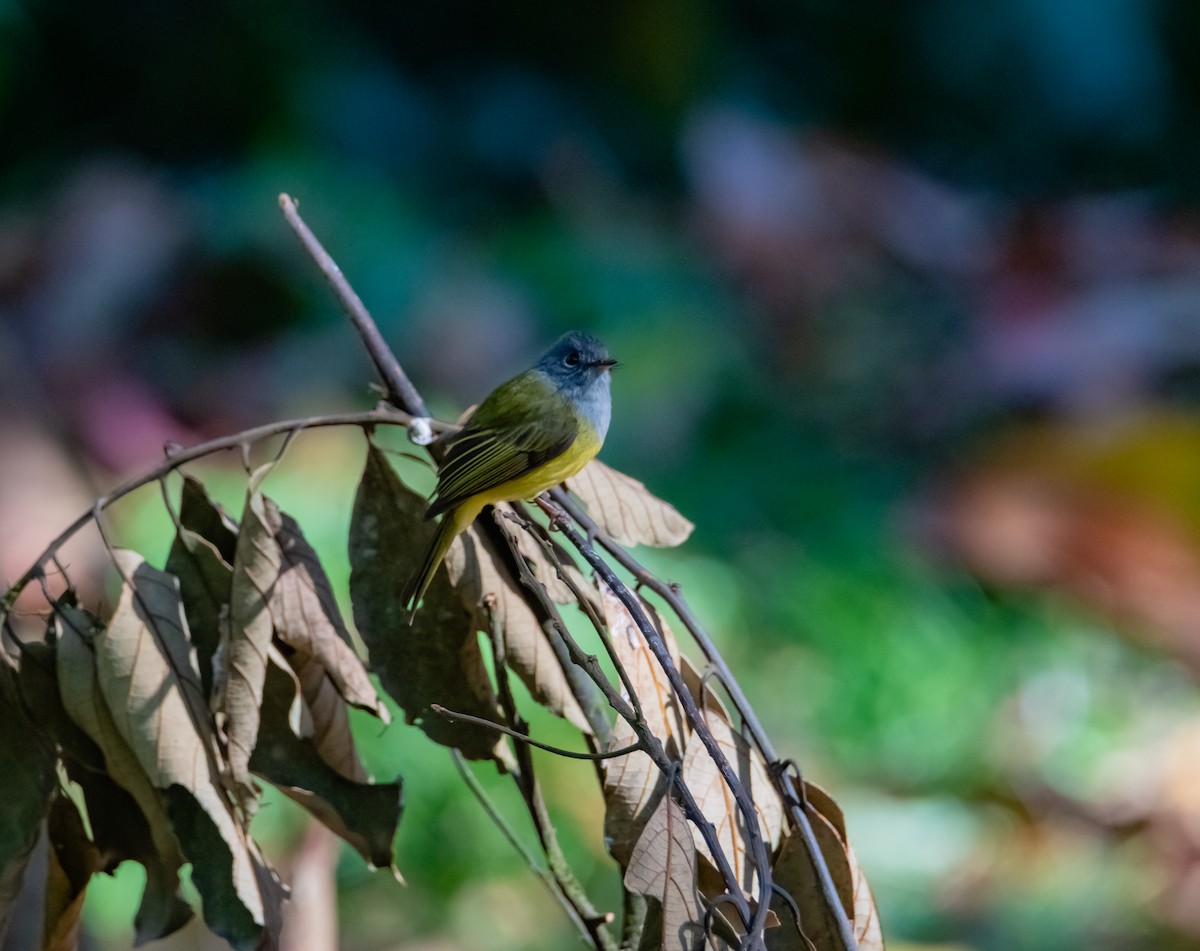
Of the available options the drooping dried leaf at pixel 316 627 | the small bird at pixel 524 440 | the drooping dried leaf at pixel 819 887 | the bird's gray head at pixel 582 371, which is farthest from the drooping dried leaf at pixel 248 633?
the bird's gray head at pixel 582 371

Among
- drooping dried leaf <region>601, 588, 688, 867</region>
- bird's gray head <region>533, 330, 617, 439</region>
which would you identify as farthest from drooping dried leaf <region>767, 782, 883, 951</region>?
bird's gray head <region>533, 330, 617, 439</region>

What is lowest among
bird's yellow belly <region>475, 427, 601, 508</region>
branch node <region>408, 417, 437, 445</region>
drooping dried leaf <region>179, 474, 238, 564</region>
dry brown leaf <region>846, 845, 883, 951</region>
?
dry brown leaf <region>846, 845, 883, 951</region>

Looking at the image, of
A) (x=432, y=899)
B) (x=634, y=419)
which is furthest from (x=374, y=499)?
(x=634, y=419)

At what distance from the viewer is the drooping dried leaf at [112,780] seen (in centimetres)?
93

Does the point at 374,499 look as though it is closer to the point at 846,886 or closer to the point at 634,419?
the point at 846,886

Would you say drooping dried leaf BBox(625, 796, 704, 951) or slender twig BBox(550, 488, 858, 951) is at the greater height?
slender twig BBox(550, 488, 858, 951)

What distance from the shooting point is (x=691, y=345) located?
13.0 ft

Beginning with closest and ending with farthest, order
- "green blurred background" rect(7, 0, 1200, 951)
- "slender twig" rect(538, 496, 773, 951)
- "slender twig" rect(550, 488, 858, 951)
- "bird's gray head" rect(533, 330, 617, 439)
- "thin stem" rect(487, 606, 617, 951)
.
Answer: "slender twig" rect(538, 496, 773, 951) < "slender twig" rect(550, 488, 858, 951) < "thin stem" rect(487, 606, 617, 951) < "bird's gray head" rect(533, 330, 617, 439) < "green blurred background" rect(7, 0, 1200, 951)

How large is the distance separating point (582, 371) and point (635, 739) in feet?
2.51

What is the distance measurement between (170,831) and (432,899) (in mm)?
1560

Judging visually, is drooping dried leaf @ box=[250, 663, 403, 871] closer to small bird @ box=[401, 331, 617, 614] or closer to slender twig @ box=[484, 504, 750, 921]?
small bird @ box=[401, 331, 617, 614]

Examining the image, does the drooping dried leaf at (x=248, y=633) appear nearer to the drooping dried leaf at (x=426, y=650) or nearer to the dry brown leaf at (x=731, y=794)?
the drooping dried leaf at (x=426, y=650)

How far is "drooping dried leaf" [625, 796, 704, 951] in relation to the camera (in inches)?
32.1

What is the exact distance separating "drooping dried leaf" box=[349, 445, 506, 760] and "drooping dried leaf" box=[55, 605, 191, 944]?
0.18 metres
